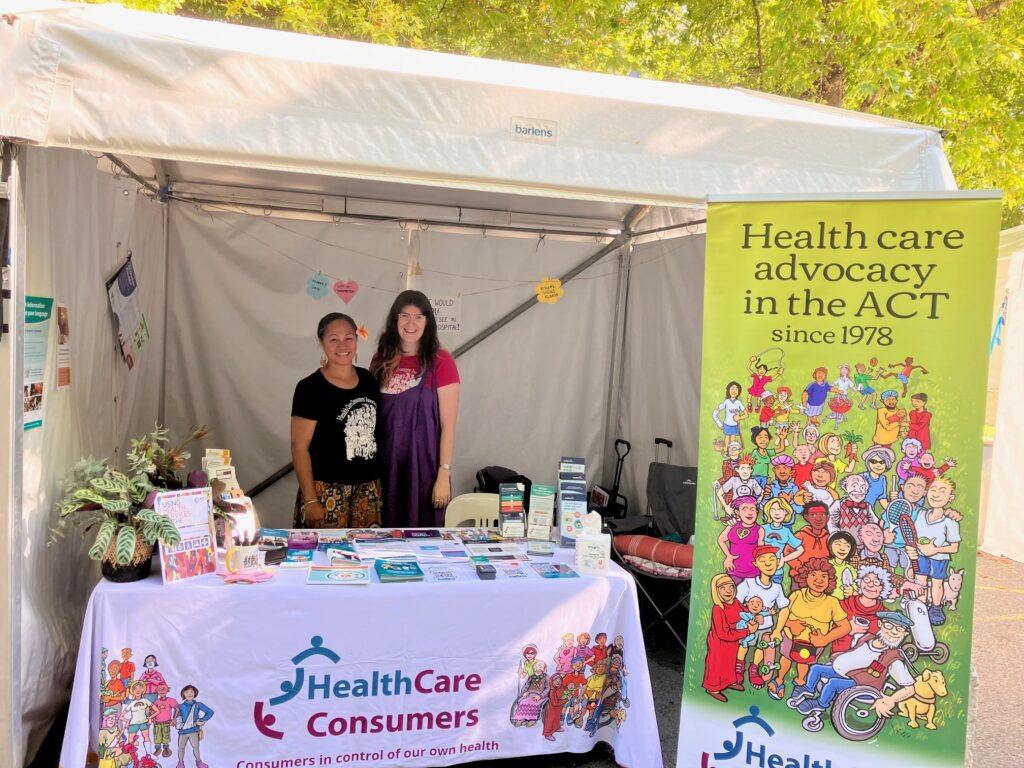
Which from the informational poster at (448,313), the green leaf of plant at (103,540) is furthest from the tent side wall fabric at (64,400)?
the informational poster at (448,313)

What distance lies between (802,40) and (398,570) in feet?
17.2

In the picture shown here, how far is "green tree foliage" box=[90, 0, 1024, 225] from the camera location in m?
4.86

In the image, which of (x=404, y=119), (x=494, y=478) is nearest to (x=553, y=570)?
(x=404, y=119)

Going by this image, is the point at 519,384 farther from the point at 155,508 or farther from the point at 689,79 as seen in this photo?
the point at 689,79

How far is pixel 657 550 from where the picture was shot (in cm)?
321

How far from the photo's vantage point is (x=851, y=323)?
1.93m

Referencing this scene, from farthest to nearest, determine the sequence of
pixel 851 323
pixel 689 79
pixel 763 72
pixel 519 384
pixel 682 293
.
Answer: pixel 689 79 < pixel 763 72 < pixel 519 384 < pixel 682 293 < pixel 851 323

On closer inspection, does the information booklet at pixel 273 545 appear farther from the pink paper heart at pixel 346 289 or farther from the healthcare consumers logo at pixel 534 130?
the pink paper heart at pixel 346 289

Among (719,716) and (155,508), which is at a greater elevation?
(155,508)

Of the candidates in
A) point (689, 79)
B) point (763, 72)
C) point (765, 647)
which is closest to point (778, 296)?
point (765, 647)

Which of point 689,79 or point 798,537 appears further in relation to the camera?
point 689,79

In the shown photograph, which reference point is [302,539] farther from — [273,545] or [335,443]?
[335,443]

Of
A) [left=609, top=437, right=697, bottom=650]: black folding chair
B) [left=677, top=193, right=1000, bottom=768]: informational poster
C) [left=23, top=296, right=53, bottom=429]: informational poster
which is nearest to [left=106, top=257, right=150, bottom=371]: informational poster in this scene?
[left=23, top=296, right=53, bottom=429]: informational poster

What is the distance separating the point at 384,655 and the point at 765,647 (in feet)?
3.58
